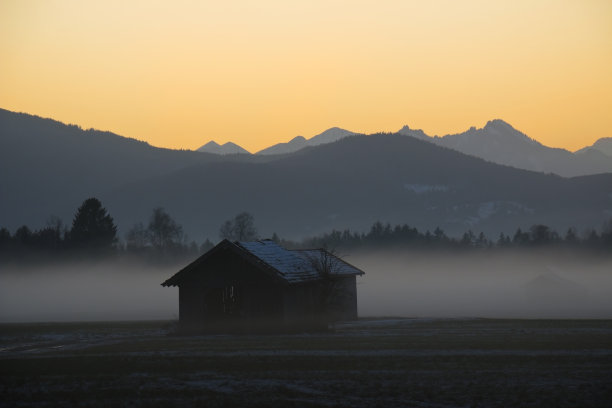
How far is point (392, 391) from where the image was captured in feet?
71.6

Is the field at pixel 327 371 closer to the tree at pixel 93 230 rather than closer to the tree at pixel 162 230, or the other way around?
the tree at pixel 93 230

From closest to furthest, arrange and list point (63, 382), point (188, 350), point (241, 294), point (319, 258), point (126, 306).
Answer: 1. point (63, 382)
2. point (188, 350)
3. point (241, 294)
4. point (319, 258)
5. point (126, 306)

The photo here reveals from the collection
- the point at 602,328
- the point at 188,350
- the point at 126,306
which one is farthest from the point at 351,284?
the point at 126,306

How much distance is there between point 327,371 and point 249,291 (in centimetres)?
2226

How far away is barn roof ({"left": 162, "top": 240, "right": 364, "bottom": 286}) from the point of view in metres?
47.1

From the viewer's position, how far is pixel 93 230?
426 feet

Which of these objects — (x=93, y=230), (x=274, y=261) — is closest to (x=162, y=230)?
(x=93, y=230)

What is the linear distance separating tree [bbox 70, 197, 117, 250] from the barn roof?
264 feet

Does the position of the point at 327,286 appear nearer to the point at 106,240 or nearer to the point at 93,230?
the point at 106,240

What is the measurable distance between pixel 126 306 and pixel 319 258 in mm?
53769

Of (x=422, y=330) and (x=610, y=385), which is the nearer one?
(x=610, y=385)

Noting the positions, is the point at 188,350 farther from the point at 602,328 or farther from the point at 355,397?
the point at 602,328

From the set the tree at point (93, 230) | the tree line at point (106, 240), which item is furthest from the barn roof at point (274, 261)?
the tree at point (93, 230)

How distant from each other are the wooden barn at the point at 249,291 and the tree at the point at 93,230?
83.7m
